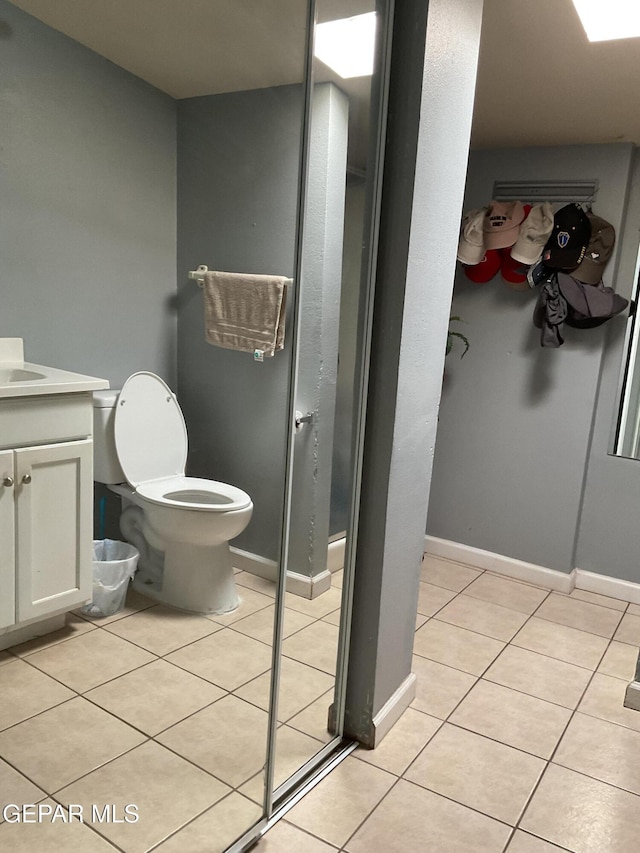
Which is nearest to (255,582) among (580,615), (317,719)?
(317,719)

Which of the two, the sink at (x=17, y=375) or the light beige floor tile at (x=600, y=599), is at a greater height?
the sink at (x=17, y=375)

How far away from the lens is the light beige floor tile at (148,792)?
1441 millimetres

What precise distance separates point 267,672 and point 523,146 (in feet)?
8.32

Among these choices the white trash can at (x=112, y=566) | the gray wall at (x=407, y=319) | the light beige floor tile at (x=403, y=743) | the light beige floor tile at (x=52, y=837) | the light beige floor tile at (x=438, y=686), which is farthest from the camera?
the light beige floor tile at (x=438, y=686)

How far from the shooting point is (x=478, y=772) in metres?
1.85

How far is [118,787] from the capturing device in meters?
1.50

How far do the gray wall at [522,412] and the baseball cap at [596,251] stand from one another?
5cm

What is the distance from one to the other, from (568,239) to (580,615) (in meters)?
1.63

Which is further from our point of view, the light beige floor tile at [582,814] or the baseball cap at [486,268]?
the baseball cap at [486,268]

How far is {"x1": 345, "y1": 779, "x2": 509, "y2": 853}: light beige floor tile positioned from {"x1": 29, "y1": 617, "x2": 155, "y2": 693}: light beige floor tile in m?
0.67

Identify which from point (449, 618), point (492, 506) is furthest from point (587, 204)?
point (449, 618)

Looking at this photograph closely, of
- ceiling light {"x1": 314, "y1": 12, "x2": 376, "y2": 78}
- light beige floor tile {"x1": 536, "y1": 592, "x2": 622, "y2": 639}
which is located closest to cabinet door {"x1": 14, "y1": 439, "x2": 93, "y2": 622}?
ceiling light {"x1": 314, "y1": 12, "x2": 376, "y2": 78}

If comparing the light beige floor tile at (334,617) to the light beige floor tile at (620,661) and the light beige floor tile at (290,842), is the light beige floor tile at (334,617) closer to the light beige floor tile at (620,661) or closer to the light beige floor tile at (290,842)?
the light beige floor tile at (290,842)

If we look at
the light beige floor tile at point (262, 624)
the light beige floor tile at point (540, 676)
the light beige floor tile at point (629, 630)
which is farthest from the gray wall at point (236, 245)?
the light beige floor tile at point (629, 630)
